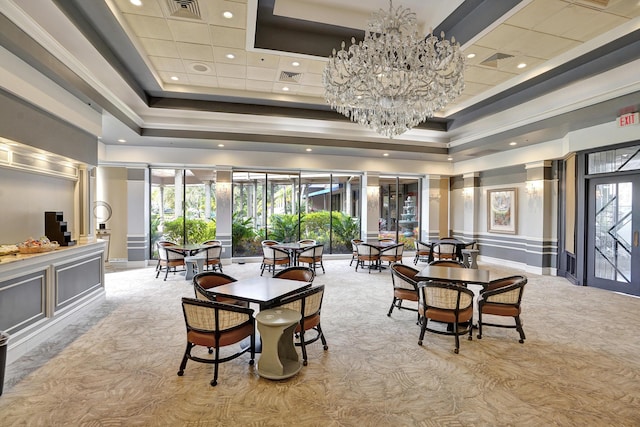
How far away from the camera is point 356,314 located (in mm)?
5344

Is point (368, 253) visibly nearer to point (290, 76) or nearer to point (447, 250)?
point (447, 250)

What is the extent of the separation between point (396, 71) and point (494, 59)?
7.58ft

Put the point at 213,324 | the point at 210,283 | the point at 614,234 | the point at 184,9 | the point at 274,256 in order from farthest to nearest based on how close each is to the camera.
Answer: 1. the point at 274,256
2. the point at 614,234
3. the point at 210,283
4. the point at 184,9
5. the point at 213,324

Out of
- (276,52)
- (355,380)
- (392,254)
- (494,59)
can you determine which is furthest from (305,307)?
(392,254)

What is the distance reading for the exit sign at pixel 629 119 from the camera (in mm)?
5855

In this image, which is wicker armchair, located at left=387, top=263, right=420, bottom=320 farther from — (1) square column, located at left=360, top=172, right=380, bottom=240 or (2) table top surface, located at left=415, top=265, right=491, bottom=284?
(1) square column, located at left=360, top=172, right=380, bottom=240

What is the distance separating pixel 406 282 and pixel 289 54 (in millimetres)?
4030

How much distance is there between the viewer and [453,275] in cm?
474

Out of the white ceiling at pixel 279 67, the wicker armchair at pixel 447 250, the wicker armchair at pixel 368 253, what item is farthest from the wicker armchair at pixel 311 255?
the wicker armchair at pixel 447 250

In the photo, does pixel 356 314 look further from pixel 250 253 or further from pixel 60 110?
pixel 250 253

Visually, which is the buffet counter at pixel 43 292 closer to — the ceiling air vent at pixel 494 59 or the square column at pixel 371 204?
the ceiling air vent at pixel 494 59

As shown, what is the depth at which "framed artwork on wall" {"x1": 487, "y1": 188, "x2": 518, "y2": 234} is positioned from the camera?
9812mm

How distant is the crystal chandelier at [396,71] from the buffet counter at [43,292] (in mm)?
4568

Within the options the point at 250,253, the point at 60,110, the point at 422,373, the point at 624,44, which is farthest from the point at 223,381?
Result: the point at 250,253
